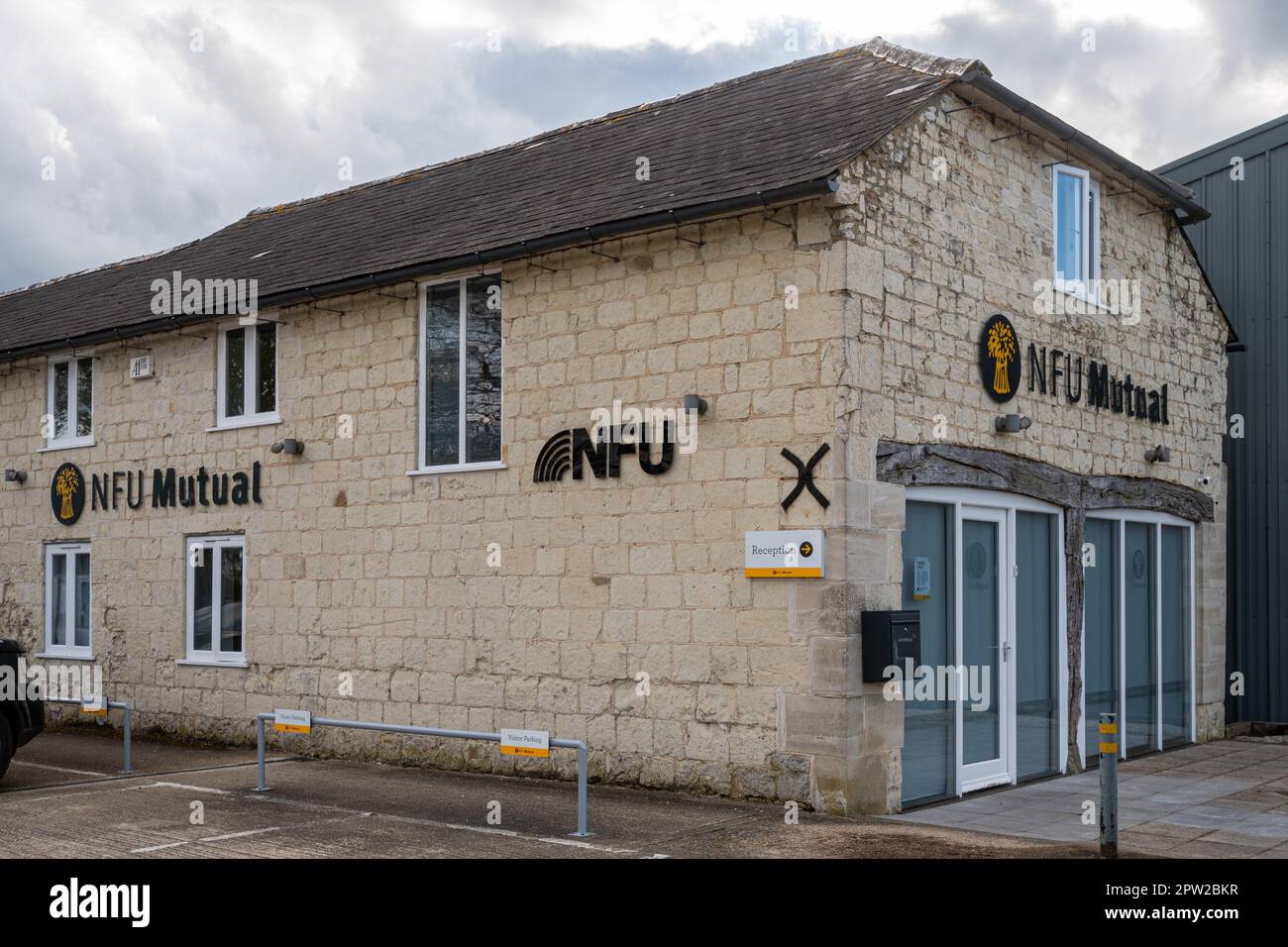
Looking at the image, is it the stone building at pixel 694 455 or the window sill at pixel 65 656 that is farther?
the window sill at pixel 65 656

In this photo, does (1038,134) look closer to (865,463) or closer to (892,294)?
(892,294)

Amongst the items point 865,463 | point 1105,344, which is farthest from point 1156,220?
point 865,463

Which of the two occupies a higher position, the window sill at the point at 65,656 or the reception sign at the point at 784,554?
the reception sign at the point at 784,554

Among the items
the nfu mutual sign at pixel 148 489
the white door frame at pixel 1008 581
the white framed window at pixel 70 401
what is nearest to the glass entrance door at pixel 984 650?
the white door frame at pixel 1008 581

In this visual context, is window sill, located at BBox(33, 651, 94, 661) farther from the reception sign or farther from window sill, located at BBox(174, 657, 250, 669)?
the reception sign

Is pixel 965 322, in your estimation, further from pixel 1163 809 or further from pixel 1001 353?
pixel 1163 809

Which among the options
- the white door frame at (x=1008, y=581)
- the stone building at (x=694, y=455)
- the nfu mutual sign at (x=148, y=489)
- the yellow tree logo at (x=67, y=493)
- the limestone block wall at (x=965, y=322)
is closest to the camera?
the limestone block wall at (x=965, y=322)

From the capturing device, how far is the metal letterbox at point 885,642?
31.1 feet

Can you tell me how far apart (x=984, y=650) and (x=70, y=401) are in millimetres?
10938

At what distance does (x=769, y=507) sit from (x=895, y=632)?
4.24 feet

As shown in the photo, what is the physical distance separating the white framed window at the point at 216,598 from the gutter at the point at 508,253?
7.78ft

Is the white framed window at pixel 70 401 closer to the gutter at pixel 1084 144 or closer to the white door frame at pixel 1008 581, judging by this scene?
the white door frame at pixel 1008 581

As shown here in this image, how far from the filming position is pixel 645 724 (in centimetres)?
1053
